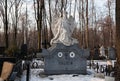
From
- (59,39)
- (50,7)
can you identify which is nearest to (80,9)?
(50,7)

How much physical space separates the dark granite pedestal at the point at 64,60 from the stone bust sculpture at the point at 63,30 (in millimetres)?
471

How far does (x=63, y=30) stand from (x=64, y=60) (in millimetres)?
2154

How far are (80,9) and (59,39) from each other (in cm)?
2013

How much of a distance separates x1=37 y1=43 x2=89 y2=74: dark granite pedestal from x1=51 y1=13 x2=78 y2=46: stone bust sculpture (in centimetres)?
47

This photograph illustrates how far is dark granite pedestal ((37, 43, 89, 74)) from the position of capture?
16438 mm

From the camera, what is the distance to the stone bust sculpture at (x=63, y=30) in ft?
56.0

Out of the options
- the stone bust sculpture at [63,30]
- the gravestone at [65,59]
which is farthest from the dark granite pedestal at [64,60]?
the stone bust sculpture at [63,30]

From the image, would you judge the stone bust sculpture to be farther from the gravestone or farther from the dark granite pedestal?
the dark granite pedestal

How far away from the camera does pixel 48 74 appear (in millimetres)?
16266

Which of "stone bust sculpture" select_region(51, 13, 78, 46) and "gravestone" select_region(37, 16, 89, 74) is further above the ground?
"stone bust sculpture" select_region(51, 13, 78, 46)

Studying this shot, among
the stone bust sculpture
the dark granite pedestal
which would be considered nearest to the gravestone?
the dark granite pedestal

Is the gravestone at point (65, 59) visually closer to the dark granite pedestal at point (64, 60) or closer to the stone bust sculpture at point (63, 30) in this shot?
the dark granite pedestal at point (64, 60)

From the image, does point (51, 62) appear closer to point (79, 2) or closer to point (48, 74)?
point (48, 74)

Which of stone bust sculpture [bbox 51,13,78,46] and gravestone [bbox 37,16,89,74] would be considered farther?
stone bust sculpture [bbox 51,13,78,46]
